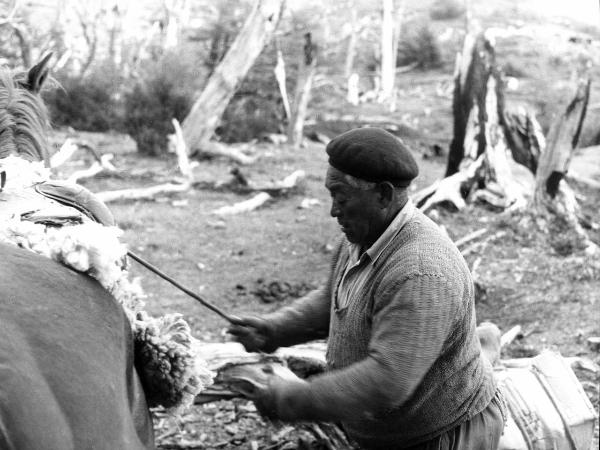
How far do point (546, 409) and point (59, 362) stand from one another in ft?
6.58

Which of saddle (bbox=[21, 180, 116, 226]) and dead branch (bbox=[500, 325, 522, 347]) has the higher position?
saddle (bbox=[21, 180, 116, 226])

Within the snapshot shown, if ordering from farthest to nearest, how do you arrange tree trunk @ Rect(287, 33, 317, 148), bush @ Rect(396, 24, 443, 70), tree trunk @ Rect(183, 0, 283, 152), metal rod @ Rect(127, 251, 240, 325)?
bush @ Rect(396, 24, 443, 70) → tree trunk @ Rect(287, 33, 317, 148) → tree trunk @ Rect(183, 0, 283, 152) → metal rod @ Rect(127, 251, 240, 325)

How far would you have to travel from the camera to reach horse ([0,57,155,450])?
1.32 meters

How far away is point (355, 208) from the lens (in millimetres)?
2117

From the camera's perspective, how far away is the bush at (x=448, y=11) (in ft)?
102

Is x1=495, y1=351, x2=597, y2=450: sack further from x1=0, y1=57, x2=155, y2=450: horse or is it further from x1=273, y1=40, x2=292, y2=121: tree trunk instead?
x1=273, y1=40, x2=292, y2=121: tree trunk

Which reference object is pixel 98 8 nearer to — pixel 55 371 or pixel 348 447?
pixel 348 447

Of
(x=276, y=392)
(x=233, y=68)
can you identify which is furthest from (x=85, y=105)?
(x=276, y=392)

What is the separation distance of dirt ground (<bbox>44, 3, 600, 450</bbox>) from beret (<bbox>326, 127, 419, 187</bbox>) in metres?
0.77

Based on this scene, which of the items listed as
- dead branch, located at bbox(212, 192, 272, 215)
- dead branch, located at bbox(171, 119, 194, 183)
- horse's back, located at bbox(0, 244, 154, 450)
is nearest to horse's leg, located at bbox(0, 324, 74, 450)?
horse's back, located at bbox(0, 244, 154, 450)

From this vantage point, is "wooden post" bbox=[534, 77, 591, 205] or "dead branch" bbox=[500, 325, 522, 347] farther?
"wooden post" bbox=[534, 77, 591, 205]

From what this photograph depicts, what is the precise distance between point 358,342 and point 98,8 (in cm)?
1871

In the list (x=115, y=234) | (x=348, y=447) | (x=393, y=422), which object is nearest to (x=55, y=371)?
(x=115, y=234)

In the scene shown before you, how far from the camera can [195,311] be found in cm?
607
